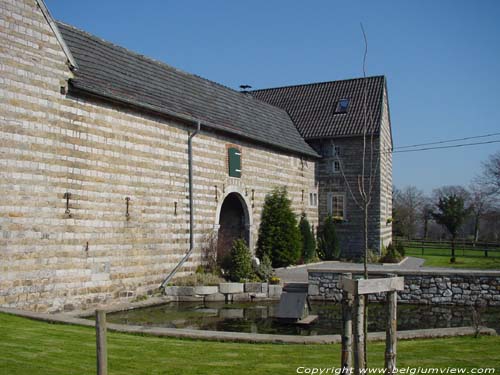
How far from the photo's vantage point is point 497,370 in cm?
672

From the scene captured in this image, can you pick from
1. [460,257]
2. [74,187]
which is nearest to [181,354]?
[74,187]

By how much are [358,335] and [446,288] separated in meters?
11.0

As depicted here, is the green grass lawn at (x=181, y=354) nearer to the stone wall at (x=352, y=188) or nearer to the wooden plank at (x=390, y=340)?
the wooden plank at (x=390, y=340)

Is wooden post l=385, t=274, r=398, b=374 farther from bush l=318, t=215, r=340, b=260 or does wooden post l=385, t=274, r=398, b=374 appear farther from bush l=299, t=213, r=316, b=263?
bush l=318, t=215, r=340, b=260

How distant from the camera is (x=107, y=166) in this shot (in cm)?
1381

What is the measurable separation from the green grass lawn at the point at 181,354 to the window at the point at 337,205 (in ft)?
60.8

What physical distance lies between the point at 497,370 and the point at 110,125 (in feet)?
34.6

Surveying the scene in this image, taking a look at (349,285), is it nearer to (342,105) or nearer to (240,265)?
(240,265)

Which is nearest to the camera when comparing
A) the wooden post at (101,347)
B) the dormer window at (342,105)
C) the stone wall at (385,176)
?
the wooden post at (101,347)

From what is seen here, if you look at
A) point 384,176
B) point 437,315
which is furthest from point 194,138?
point 384,176

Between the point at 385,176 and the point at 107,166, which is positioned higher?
the point at 385,176

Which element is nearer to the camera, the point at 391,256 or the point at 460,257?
the point at 391,256

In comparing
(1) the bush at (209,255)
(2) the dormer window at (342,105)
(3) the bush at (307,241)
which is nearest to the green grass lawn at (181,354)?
(1) the bush at (209,255)

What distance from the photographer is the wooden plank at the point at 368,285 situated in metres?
5.13
